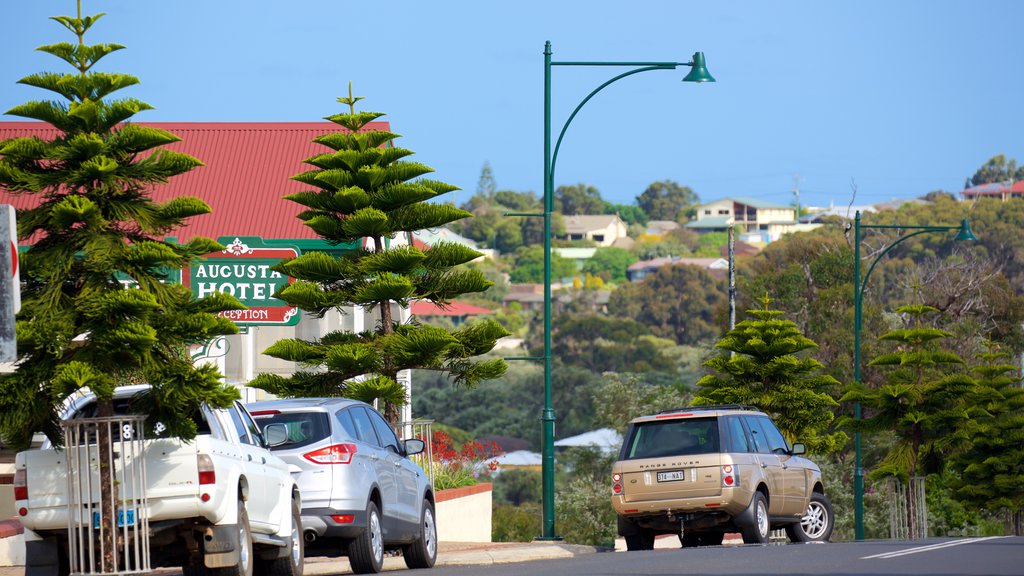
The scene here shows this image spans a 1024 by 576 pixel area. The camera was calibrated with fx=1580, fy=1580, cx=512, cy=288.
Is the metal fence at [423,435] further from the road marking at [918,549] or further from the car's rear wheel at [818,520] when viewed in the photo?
the road marking at [918,549]

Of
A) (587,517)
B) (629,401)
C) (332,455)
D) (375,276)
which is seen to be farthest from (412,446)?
(629,401)

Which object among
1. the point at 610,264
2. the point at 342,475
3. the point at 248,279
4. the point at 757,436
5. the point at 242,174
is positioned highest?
the point at 242,174

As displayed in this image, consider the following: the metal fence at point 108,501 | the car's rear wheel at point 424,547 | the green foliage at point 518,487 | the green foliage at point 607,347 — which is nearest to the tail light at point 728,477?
the car's rear wheel at point 424,547

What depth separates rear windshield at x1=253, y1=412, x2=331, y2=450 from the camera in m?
15.5

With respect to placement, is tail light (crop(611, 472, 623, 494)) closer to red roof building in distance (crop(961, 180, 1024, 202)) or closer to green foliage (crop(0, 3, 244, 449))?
green foliage (crop(0, 3, 244, 449))

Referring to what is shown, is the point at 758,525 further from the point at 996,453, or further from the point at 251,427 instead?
the point at 996,453

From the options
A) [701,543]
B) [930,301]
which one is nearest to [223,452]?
[701,543]

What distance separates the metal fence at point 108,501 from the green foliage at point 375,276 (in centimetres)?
981

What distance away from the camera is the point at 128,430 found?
42.1ft

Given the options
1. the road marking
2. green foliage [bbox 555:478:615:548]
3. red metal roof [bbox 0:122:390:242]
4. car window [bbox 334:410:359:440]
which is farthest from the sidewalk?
green foliage [bbox 555:478:615:548]

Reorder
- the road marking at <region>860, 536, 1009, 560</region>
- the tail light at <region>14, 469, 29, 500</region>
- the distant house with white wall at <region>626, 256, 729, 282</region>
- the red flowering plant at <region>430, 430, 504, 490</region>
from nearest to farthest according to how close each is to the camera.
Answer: the tail light at <region>14, 469, 29, 500</region> < the road marking at <region>860, 536, 1009, 560</region> < the red flowering plant at <region>430, 430, 504, 490</region> < the distant house with white wall at <region>626, 256, 729, 282</region>

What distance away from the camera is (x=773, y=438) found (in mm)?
21703

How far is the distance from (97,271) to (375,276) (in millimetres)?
9799

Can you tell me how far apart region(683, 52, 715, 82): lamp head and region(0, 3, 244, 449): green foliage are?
1264 centimetres
